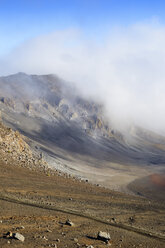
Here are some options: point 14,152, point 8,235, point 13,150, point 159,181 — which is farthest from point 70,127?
point 8,235

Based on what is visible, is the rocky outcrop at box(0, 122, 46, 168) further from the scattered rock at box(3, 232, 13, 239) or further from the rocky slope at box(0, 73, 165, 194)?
the rocky slope at box(0, 73, 165, 194)

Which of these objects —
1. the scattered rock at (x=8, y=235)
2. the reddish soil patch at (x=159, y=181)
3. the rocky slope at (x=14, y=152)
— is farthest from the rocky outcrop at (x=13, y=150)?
the reddish soil patch at (x=159, y=181)

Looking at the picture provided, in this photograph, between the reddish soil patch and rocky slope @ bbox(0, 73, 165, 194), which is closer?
the reddish soil patch

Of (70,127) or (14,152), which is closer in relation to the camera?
(14,152)

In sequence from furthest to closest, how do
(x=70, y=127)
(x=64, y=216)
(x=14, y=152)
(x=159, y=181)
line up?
(x=70, y=127), (x=159, y=181), (x=14, y=152), (x=64, y=216)

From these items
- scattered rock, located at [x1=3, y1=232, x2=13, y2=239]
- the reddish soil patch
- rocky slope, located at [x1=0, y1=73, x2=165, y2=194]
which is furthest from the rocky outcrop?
rocky slope, located at [x1=0, y1=73, x2=165, y2=194]

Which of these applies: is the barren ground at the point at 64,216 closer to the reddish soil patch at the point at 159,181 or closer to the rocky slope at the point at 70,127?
the reddish soil patch at the point at 159,181

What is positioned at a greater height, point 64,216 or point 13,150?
point 13,150

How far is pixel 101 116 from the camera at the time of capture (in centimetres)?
19338

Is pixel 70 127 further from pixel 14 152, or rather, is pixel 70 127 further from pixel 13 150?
pixel 14 152

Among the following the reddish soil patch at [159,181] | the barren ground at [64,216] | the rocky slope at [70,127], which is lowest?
the barren ground at [64,216]

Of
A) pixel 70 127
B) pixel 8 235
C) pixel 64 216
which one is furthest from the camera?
pixel 70 127

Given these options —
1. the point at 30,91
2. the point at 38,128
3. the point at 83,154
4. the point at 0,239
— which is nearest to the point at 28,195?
the point at 0,239

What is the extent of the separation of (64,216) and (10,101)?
144 meters
